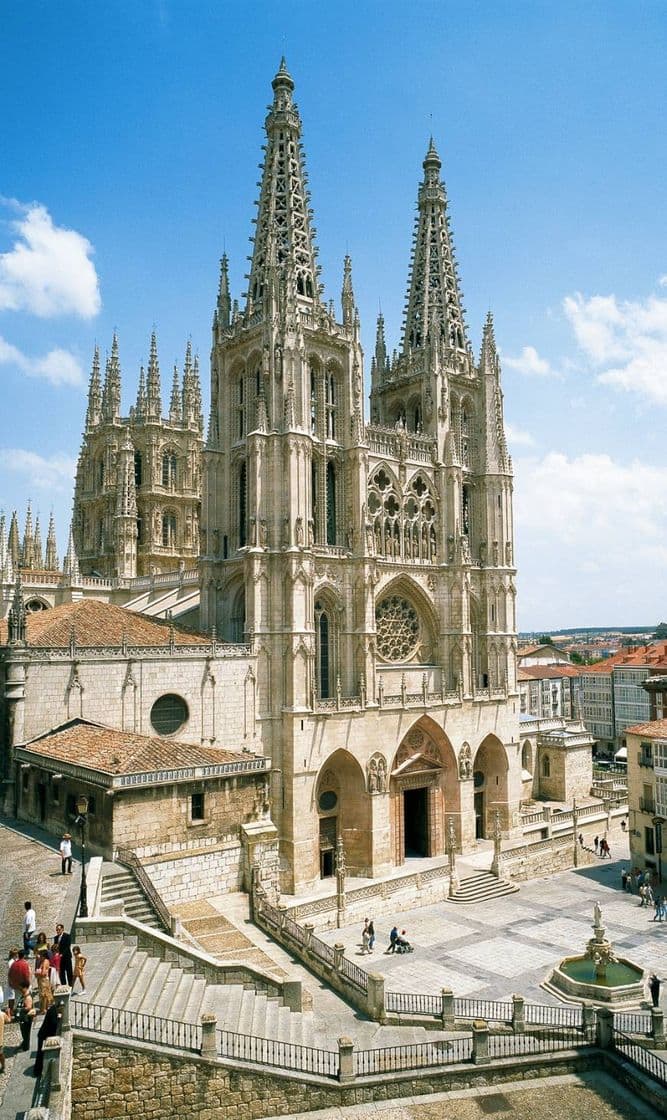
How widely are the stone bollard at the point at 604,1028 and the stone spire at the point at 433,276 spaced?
130ft

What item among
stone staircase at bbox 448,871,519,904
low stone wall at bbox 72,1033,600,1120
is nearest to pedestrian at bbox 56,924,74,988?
low stone wall at bbox 72,1033,600,1120

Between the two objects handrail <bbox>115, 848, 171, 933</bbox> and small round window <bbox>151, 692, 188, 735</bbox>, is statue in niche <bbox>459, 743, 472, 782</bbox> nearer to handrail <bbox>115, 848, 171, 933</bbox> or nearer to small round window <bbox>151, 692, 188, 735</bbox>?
small round window <bbox>151, 692, 188, 735</bbox>

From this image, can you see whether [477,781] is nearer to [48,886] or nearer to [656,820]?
[656,820]

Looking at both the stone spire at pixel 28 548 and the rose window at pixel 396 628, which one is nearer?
the rose window at pixel 396 628

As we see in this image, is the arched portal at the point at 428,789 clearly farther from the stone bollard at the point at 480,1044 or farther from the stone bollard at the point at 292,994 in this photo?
the stone bollard at the point at 480,1044

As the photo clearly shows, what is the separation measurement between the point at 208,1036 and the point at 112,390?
52.7 m

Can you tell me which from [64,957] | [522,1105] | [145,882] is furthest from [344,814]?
[64,957]

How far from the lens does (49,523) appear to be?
64.6 m

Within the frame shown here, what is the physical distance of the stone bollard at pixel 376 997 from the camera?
19.8m

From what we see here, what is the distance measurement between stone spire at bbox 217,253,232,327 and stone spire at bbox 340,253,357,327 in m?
6.32

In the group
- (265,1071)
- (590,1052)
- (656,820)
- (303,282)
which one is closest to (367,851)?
(656,820)

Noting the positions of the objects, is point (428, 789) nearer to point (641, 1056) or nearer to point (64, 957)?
point (641, 1056)

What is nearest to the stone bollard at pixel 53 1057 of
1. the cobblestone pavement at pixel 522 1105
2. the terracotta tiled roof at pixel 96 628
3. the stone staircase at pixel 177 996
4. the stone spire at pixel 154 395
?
the stone staircase at pixel 177 996

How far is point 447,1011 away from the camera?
1973 cm
